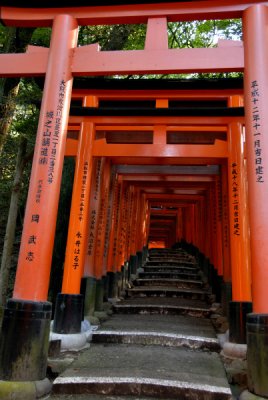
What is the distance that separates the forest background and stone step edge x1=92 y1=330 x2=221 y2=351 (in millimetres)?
2817

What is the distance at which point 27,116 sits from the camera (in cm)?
1068

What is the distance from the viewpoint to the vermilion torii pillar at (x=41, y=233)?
12.8 feet

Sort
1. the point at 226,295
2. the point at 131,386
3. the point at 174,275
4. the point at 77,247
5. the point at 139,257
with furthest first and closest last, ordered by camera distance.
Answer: the point at 139,257
the point at 174,275
the point at 226,295
the point at 77,247
the point at 131,386

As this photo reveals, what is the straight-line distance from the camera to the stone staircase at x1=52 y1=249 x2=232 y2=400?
404 cm

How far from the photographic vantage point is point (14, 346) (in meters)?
3.90

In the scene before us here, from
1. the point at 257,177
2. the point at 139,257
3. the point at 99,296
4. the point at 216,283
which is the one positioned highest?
the point at 257,177

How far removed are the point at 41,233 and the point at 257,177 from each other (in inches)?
105

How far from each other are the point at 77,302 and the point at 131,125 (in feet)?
11.5

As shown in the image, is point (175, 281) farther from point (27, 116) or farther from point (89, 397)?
point (89, 397)

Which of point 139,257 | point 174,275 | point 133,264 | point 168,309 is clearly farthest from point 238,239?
point 139,257

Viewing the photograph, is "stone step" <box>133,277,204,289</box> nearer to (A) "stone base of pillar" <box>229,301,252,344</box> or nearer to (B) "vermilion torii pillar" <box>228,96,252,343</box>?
(B) "vermilion torii pillar" <box>228,96,252,343</box>

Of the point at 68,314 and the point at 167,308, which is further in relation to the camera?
the point at 167,308

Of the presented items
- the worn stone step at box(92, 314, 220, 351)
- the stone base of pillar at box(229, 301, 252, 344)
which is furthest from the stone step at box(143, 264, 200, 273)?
the stone base of pillar at box(229, 301, 252, 344)

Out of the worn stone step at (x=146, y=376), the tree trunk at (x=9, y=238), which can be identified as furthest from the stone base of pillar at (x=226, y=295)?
the tree trunk at (x=9, y=238)
